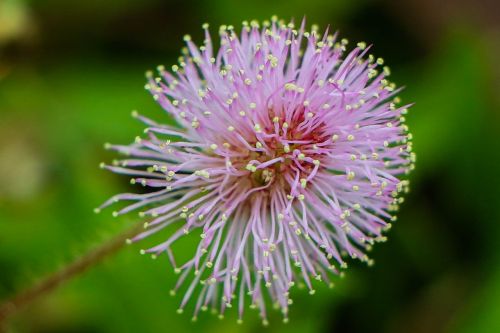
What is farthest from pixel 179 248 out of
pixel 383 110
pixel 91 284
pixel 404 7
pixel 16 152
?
pixel 404 7

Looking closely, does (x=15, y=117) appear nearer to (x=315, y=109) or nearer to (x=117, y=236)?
(x=117, y=236)

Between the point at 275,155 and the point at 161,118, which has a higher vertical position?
the point at 161,118

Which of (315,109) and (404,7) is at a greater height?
(404,7)

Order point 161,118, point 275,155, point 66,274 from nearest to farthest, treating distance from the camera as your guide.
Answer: point 275,155 < point 66,274 < point 161,118

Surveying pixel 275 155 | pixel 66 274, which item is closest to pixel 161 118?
pixel 66 274

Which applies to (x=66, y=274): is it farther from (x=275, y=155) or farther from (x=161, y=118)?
(x=161, y=118)

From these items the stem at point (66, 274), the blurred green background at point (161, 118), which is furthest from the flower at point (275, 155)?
the blurred green background at point (161, 118)

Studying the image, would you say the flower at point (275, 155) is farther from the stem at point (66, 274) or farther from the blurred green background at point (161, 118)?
the blurred green background at point (161, 118)
